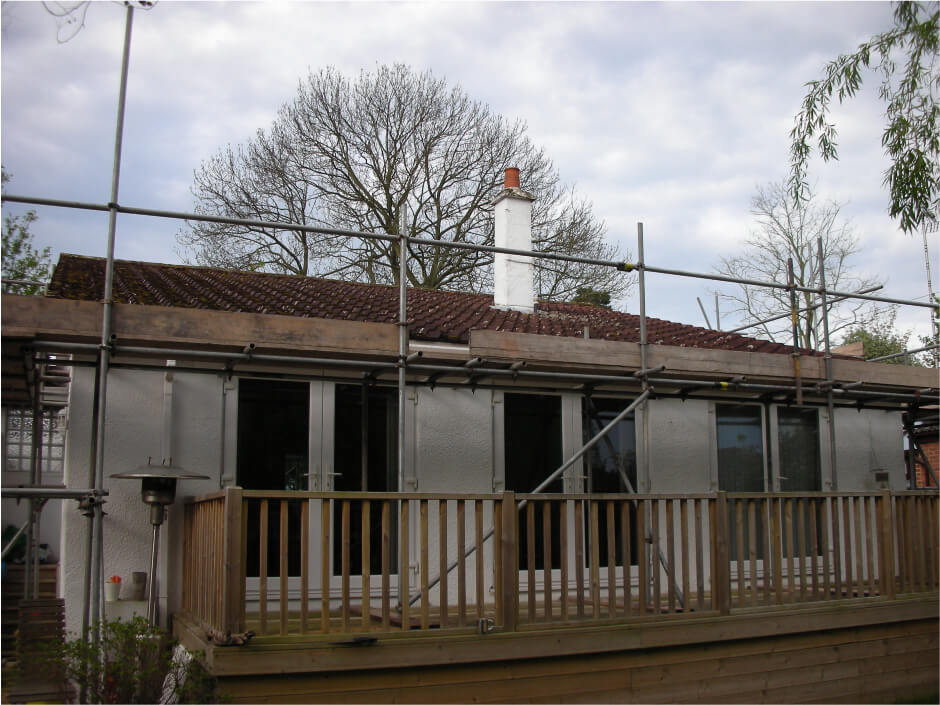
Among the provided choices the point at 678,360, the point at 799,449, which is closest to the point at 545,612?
the point at 678,360

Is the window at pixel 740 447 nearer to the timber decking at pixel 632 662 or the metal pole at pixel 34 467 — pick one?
the timber decking at pixel 632 662

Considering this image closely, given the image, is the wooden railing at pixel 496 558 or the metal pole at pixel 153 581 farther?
the metal pole at pixel 153 581

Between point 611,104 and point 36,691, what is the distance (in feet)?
27.3

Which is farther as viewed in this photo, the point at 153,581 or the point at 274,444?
the point at 274,444

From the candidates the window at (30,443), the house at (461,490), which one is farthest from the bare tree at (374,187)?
the house at (461,490)

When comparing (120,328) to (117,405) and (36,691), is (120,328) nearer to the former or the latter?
(117,405)

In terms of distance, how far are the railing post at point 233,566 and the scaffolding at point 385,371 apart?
1046 millimetres

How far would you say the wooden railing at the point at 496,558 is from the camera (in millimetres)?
6215

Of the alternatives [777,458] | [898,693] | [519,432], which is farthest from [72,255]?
[898,693]

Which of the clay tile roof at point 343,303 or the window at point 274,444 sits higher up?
the clay tile roof at point 343,303

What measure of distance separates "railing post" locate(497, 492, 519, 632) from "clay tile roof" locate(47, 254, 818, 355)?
107 inches

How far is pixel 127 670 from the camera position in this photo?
19.2ft

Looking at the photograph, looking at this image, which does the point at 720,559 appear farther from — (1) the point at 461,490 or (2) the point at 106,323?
(2) the point at 106,323

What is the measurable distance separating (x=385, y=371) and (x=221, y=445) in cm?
161
